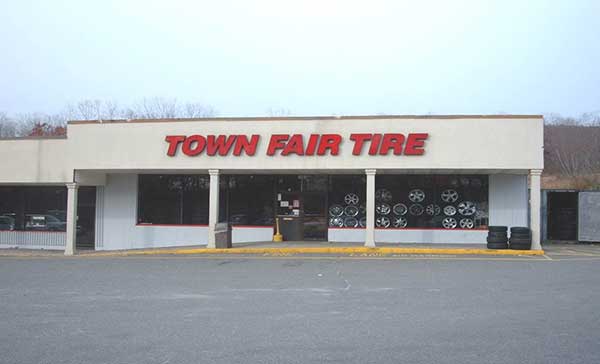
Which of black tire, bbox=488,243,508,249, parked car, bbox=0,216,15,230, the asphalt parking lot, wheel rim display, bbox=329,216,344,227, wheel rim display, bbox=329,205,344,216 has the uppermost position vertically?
wheel rim display, bbox=329,205,344,216

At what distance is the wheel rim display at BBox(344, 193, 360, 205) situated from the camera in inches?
965

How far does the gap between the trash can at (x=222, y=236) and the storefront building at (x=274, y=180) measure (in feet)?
0.78

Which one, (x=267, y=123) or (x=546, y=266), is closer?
(x=546, y=266)

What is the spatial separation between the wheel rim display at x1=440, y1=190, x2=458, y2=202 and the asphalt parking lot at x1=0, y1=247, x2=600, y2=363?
679cm

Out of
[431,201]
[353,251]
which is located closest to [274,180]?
[353,251]

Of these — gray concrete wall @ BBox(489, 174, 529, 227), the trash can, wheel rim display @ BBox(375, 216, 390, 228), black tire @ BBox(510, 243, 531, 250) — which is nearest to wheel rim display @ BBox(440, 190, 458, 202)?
gray concrete wall @ BBox(489, 174, 529, 227)

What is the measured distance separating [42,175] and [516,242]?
18.3 metres

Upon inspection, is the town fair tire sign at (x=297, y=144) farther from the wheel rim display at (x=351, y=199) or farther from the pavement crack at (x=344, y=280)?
the pavement crack at (x=344, y=280)

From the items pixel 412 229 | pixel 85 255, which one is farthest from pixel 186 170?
pixel 412 229

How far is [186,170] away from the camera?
23.2m

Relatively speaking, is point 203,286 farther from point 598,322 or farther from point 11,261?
point 11,261

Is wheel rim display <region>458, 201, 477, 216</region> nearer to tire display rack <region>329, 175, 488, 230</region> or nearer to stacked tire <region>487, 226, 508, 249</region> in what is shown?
tire display rack <region>329, 175, 488, 230</region>

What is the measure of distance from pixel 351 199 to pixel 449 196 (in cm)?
388

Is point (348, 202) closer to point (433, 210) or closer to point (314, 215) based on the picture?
point (314, 215)
